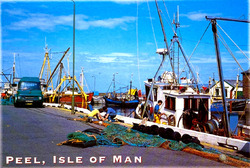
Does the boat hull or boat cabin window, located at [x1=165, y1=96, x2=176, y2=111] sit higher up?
boat cabin window, located at [x1=165, y1=96, x2=176, y2=111]

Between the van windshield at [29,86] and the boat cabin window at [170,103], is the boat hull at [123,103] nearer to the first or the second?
the van windshield at [29,86]

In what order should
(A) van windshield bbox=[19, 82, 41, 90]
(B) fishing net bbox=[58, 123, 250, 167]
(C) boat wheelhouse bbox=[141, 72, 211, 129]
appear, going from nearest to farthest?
(B) fishing net bbox=[58, 123, 250, 167], (C) boat wheelhouse bbox=[141, 72, 211, 129], (A) van windshield bbox=[19, 82, 41, 90]

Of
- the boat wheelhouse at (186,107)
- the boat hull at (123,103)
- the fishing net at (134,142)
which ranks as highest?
the boat wheelhouse at (186,107)

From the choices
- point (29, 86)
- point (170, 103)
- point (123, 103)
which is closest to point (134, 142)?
point (170, 103)

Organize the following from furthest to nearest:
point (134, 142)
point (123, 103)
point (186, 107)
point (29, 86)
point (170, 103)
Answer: point (123, 103) → point (29, 86) → point (170, 103) → point (186, 107) → point (134, 142)

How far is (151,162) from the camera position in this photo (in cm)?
744

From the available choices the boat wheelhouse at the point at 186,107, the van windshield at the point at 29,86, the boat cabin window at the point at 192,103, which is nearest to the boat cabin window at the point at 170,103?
the boat wheelhouse at the point at 186,107

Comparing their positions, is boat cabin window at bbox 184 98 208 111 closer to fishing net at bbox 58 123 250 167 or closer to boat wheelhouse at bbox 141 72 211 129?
boat wheelhouse at bbox 141 72 211 129

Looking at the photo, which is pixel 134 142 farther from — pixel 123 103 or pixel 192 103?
pixel 123 103

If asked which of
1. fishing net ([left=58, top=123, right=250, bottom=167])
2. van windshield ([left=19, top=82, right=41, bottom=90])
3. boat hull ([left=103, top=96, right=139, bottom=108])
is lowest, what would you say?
boat hull ([left=103, top=96, right=139, bottom=108])

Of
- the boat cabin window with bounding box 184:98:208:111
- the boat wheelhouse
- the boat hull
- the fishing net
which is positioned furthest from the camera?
the boat hull

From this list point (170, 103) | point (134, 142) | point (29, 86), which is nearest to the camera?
point (134, 142)

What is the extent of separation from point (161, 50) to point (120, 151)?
13259 mm

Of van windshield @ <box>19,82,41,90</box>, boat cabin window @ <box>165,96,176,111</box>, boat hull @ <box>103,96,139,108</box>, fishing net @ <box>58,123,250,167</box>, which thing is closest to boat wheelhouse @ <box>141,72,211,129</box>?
boat cabin window @ <box>165,96,176,111</box>
